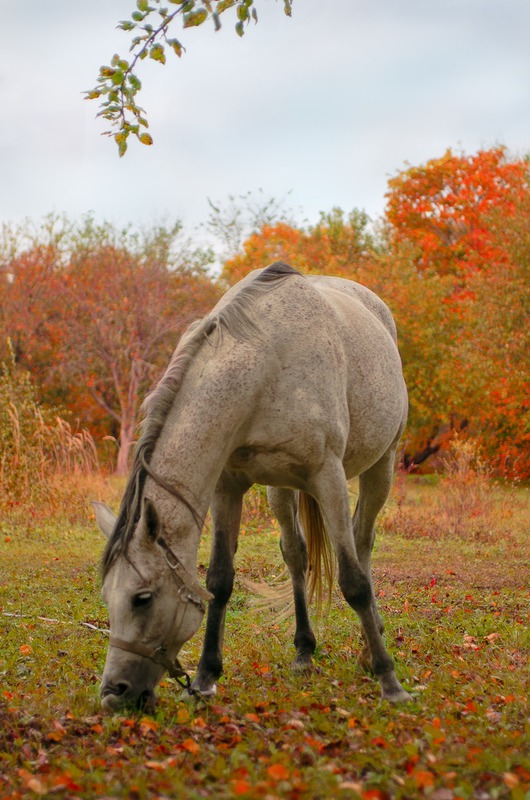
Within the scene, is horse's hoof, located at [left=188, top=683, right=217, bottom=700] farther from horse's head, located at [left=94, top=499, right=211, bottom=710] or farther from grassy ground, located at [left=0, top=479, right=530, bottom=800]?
horse's head, located at [left=94, top=499, right=211, bottom=710]

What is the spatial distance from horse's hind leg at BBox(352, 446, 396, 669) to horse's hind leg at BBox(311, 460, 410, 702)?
3.37ft

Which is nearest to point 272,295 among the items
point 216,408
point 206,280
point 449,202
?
point 216,408

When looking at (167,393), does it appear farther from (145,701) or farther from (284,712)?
(284,712)

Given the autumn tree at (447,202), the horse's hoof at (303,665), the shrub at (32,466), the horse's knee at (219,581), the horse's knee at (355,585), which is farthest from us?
the autumn tree at (447,202)

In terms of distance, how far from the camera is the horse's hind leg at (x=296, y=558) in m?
5.30

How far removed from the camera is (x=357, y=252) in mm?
35781

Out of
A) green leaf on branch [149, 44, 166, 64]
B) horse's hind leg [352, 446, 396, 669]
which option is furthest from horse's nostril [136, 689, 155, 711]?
green leaf on branch [149, 44, 166, 64]

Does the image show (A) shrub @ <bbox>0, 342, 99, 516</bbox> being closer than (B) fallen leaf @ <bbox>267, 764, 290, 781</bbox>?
No

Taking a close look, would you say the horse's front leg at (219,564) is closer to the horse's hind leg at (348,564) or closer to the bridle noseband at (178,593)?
the horse's hind leg at (348,564)

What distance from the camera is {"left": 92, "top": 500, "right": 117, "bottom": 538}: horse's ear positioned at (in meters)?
3.88

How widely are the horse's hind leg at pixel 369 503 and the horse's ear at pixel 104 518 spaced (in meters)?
2.20

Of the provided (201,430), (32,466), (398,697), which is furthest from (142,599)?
(32,466)

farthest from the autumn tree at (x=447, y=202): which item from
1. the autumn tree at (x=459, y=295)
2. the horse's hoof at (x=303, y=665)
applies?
the horse's hoof at (x=303, y=665)

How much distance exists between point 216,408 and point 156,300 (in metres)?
25.2
